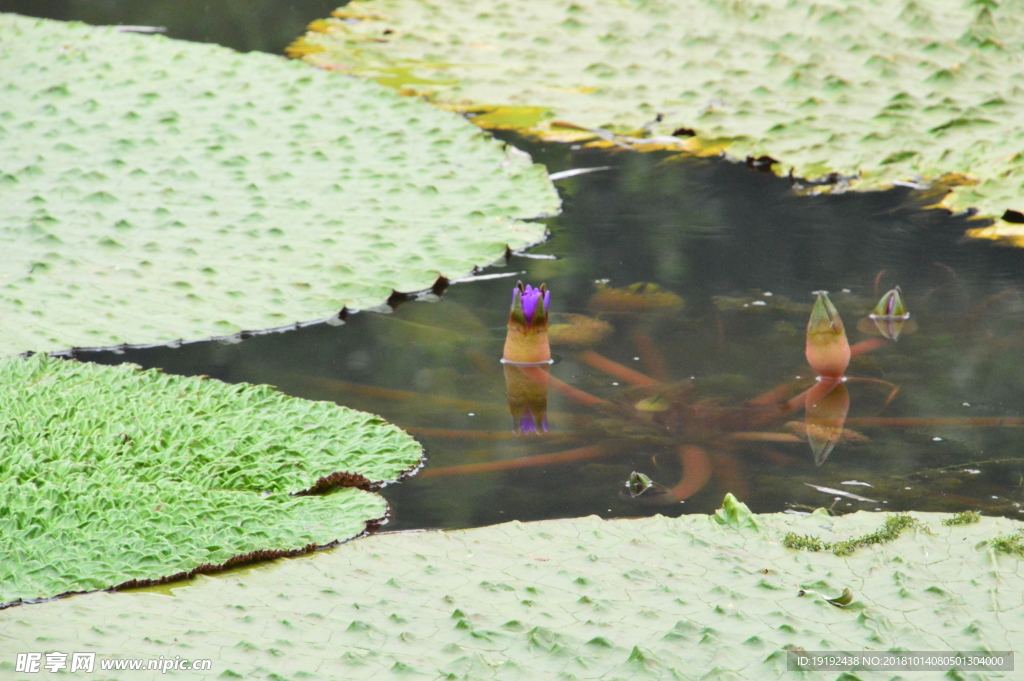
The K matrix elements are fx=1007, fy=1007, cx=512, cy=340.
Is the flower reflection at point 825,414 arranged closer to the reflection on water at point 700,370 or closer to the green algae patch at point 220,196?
the reflection on water at point 700,370

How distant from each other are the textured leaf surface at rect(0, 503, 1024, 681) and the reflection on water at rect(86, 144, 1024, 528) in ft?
0.59

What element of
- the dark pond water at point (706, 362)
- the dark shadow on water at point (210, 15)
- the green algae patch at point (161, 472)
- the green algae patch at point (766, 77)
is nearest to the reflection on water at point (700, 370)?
the dark pond water at point (706, 362)

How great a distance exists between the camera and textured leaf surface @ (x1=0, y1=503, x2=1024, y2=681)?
1304 mm

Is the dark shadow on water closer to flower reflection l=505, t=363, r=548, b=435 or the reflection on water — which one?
the reflection on water

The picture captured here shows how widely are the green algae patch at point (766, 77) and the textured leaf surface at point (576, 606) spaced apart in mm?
2060

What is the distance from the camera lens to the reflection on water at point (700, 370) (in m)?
1.96

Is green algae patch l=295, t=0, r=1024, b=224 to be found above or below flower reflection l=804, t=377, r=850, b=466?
above

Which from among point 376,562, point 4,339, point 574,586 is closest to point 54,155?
point 4,339

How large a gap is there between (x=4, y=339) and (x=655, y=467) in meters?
1.60

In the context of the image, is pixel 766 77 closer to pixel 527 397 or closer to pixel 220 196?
pixel 220 196

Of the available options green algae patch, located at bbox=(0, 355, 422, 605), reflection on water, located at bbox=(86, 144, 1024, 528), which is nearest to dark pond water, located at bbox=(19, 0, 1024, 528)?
reflection on water, located at bbox=(86, 144, 1024, 528)

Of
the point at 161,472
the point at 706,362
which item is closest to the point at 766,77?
the point at 706,362

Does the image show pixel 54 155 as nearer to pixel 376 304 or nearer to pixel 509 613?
pixel 376 304

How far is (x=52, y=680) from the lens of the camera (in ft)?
4.06
